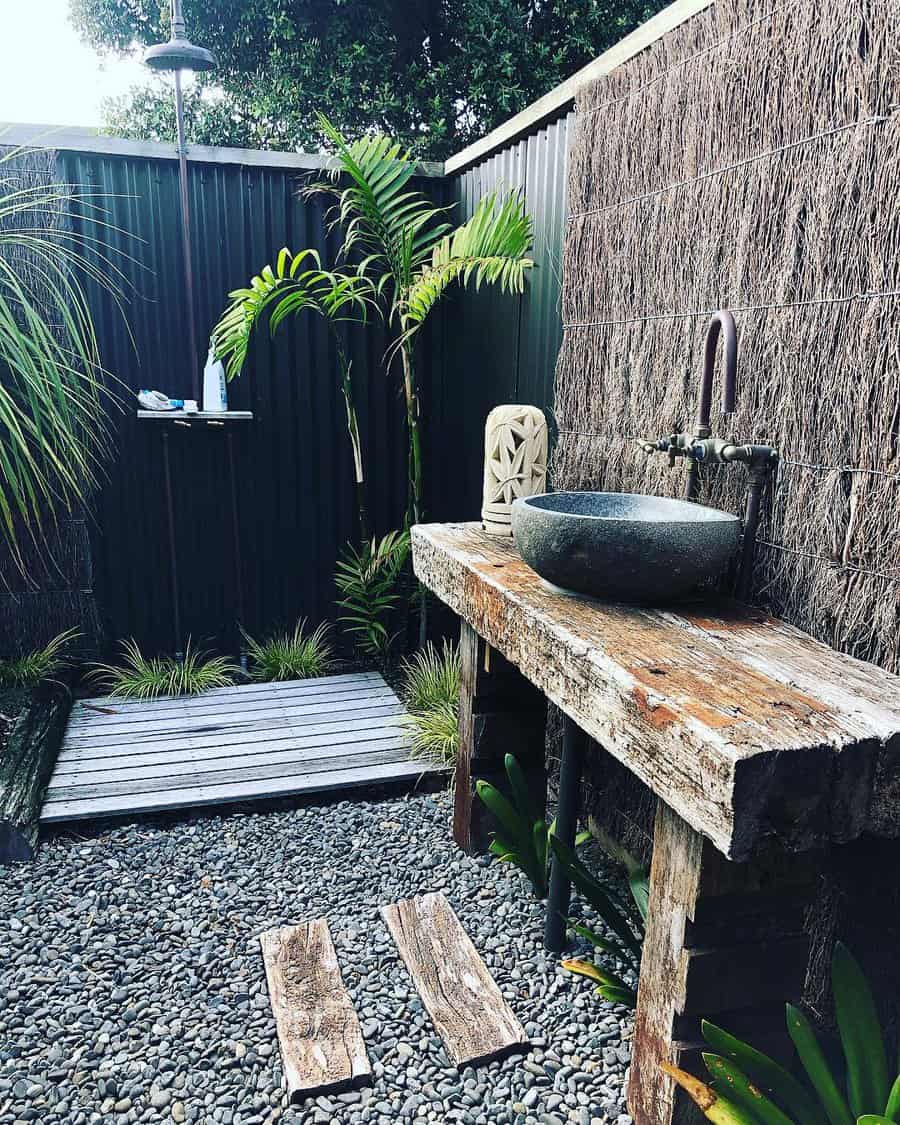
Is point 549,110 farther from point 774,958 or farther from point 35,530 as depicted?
point 35,530

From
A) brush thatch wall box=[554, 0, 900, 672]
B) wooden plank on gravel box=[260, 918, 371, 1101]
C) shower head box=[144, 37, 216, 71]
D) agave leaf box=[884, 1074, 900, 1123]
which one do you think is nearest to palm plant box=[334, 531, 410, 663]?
brush thatch wall box=[554, 0, 900, 672]

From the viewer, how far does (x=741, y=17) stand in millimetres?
Answer: 1590

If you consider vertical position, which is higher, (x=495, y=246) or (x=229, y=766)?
(x=495, y=246)

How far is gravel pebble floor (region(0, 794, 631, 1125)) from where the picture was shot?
1.52 metres

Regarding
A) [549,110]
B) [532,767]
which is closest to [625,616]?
[532,767]

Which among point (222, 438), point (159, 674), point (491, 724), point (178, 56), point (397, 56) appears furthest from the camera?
point (397, 56)

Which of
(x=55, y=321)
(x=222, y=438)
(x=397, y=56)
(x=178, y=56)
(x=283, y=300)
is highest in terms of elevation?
(x=397, y=56)

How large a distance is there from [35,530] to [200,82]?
648 centimetres

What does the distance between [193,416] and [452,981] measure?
231cm

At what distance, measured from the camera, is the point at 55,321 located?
3270 millimetres

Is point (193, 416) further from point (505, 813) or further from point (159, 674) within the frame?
point (505, 813)

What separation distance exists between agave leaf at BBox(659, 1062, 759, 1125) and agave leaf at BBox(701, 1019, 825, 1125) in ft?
0.20

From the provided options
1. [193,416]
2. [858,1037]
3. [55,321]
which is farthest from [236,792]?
[55,321]

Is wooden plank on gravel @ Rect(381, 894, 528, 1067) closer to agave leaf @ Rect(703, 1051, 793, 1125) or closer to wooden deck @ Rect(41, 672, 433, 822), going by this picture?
agave leaf @ Rect(703, 1051, 793, 1125)
